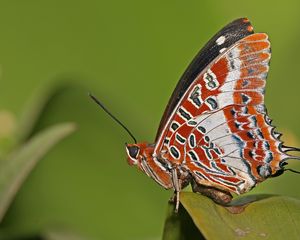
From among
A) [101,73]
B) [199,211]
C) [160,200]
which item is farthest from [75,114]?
[199,211]

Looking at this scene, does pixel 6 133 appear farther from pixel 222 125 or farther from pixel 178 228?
pixel 178 228

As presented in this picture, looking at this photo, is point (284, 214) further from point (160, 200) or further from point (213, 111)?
point (160, 200)

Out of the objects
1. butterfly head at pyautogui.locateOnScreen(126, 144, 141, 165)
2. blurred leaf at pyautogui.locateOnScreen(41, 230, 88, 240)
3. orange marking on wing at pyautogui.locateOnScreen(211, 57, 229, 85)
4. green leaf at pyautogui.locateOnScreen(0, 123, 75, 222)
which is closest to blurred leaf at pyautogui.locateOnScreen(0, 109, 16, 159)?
blurred leaf at pyautogui.locateOnScreen(41, 230, 88, 240)

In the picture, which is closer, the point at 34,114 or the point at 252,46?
the point at 252,46

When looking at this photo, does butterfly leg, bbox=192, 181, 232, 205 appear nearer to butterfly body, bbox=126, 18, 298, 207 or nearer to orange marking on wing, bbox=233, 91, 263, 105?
→ butterfly body, bbox=126, 18, 298, 207

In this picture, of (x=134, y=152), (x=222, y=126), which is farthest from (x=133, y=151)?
(x=222, y=126)
